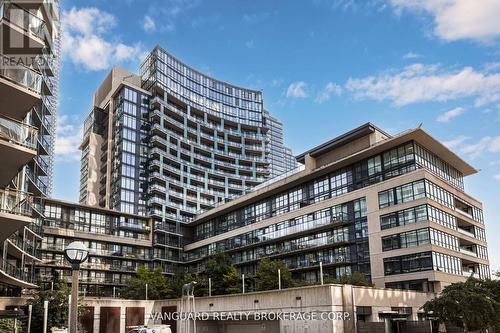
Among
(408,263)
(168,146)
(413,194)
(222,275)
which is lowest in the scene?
(222,275)

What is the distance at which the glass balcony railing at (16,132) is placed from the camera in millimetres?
21609

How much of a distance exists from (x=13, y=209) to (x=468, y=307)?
3455cm

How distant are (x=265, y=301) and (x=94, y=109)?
88.6 metres

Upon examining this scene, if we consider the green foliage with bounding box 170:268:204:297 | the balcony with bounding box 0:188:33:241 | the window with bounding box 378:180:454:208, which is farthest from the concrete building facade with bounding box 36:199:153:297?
the balcony with bounding box 0:188:33:241

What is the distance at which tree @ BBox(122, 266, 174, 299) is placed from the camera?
76.4 m

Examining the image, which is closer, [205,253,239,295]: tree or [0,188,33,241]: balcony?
[0,188,33,241]: balcony

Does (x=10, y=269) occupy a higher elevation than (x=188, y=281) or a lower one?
higher

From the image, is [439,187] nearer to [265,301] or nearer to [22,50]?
[265,301]

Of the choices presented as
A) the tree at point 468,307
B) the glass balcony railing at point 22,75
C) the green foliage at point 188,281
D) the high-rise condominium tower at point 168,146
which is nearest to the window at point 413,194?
the tree at point 468,307

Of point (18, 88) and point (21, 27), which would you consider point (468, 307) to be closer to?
point (18, 88)

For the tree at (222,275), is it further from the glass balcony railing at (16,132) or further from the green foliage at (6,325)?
the glass balcony railing at (16,132)

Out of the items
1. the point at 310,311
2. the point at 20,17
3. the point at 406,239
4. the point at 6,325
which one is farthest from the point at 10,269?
the point at 406,239

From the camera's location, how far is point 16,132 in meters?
22.1

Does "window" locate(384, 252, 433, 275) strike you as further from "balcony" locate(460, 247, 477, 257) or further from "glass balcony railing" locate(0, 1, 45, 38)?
"glass balcony railing" locate(0, 1, 45, 38)
